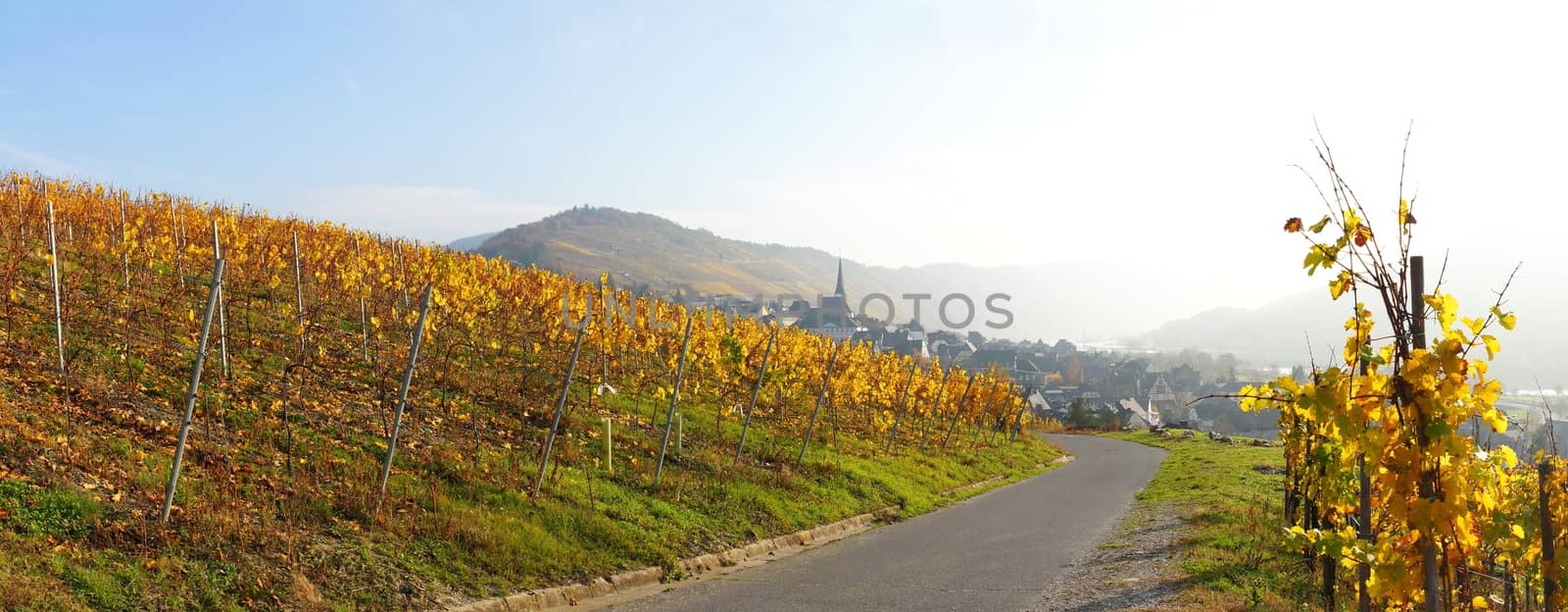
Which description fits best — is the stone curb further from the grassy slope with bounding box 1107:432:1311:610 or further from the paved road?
the grassy slope with bounding box 1107:432:1311:610

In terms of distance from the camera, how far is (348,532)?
30.1 ft

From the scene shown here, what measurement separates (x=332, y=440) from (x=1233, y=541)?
13.7 m

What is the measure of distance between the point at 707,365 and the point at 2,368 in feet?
68.1

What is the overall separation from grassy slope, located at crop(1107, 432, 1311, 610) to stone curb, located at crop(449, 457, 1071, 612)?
5.80m

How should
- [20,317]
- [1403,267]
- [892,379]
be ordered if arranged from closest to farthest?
[1403,267], [20,317], [892,379]

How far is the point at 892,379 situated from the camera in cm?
3475

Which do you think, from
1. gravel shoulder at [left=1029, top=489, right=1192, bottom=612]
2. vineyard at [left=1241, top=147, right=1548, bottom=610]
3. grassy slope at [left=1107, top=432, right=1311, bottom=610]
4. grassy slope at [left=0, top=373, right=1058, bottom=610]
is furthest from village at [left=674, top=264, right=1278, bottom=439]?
vineyard at [left=1241, top=147, right=1548, bottom=610]

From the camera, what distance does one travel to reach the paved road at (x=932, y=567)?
33.6 feet

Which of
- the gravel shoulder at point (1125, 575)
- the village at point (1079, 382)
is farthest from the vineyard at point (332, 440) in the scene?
the village at point (1079, 382)

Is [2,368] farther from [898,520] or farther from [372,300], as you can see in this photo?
[898,520]

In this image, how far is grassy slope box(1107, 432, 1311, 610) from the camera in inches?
388

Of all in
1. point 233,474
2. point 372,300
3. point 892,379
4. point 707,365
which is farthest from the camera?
point 892,379

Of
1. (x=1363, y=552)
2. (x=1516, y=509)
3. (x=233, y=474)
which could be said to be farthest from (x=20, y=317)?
(x=1516, y=509)

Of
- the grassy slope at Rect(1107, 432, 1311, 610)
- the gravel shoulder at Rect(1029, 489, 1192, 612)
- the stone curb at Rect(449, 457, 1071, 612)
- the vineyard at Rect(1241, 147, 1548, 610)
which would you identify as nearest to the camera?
the vineyard at Rect(1241, 147, 1548, 610)
